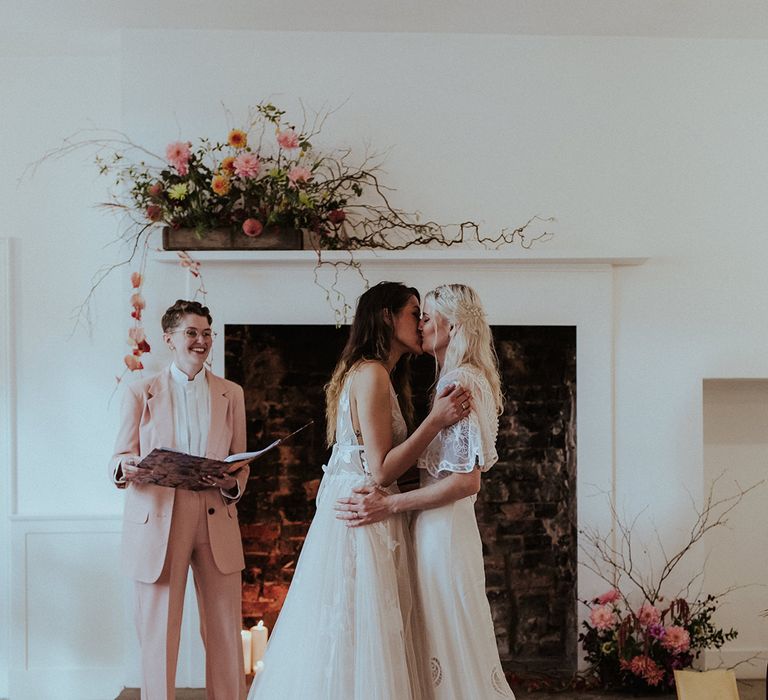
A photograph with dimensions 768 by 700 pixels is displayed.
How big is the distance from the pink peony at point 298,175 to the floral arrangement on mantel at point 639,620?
1.86m

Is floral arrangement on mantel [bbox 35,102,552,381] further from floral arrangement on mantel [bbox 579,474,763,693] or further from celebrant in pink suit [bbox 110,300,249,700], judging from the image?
floral arrangement on mantel [bbox 579,474,763,693]

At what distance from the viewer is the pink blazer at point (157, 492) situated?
2.82 m

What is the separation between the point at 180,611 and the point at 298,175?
1.67 metres

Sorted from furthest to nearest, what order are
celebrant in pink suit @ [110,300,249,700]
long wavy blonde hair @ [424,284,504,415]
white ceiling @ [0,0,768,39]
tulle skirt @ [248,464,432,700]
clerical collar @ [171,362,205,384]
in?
1. white ceiling @ [0,0,768,39]
2. clerical collar @ [171,362,205,384]
3. celebrant in pink suit @ [110,300,249,700]
4. long wavy blonde hair @ [424,284,504,415]
5. tulle skirt @ [248,464,432,700]

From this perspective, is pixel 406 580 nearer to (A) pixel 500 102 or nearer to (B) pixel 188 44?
(A) pixel 500 102

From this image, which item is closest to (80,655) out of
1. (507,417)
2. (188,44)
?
(507,417)

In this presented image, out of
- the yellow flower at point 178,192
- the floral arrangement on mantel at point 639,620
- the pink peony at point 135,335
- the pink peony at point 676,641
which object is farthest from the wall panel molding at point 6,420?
the pink peony at point 676,641

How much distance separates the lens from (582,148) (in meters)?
3.57

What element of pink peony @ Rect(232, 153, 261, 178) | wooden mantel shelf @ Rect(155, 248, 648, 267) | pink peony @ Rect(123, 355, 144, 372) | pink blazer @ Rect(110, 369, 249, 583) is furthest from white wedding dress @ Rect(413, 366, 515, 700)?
pink peony @ Rect(123, 355, 144, 372)

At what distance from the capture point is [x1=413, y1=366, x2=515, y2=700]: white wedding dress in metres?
2.39

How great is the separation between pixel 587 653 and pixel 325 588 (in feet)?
5.19

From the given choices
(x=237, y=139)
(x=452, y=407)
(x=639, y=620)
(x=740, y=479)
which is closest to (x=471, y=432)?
(x=452, y=407)

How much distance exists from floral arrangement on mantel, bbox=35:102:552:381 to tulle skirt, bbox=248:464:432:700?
1199 mm

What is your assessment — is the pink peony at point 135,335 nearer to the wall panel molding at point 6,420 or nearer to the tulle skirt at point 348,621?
the wall panel molding at point 6,420
